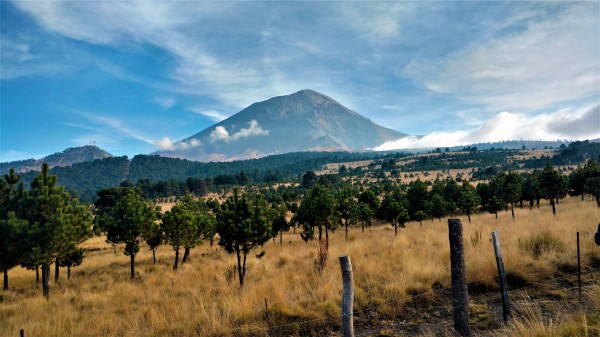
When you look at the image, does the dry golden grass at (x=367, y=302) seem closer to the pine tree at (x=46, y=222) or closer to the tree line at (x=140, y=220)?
the tree line at (x=140, y=220)

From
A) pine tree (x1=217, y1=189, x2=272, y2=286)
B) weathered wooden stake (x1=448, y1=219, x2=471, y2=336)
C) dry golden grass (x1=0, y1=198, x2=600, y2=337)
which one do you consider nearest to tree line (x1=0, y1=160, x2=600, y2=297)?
pine tree (x1=217, y1=189, x2=272, y2=286)

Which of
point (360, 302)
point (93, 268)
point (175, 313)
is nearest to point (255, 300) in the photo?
point (175, 313)

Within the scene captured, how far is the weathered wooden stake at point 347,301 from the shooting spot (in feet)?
19.9

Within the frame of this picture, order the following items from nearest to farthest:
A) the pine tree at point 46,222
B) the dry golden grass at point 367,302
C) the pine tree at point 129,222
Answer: the dry golden grass at point 367,302
the pine tree at point 46,222
the pine tree at point 129,222

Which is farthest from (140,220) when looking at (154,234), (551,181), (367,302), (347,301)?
(551,181)

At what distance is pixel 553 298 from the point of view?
8703 millimetres

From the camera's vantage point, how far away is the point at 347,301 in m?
6.20

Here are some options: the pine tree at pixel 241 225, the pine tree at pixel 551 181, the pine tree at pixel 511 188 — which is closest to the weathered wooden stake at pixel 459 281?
the pine tree at pixel 241 225

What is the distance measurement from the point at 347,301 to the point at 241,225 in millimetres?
11276

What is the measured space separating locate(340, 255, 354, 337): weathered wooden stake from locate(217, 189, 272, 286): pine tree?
10.8 metres

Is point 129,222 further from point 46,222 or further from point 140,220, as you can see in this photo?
point 46,222

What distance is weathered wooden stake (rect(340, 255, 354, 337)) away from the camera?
239 inches

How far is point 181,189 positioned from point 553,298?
146 metres

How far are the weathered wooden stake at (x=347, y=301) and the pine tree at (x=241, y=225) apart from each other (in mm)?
10838
